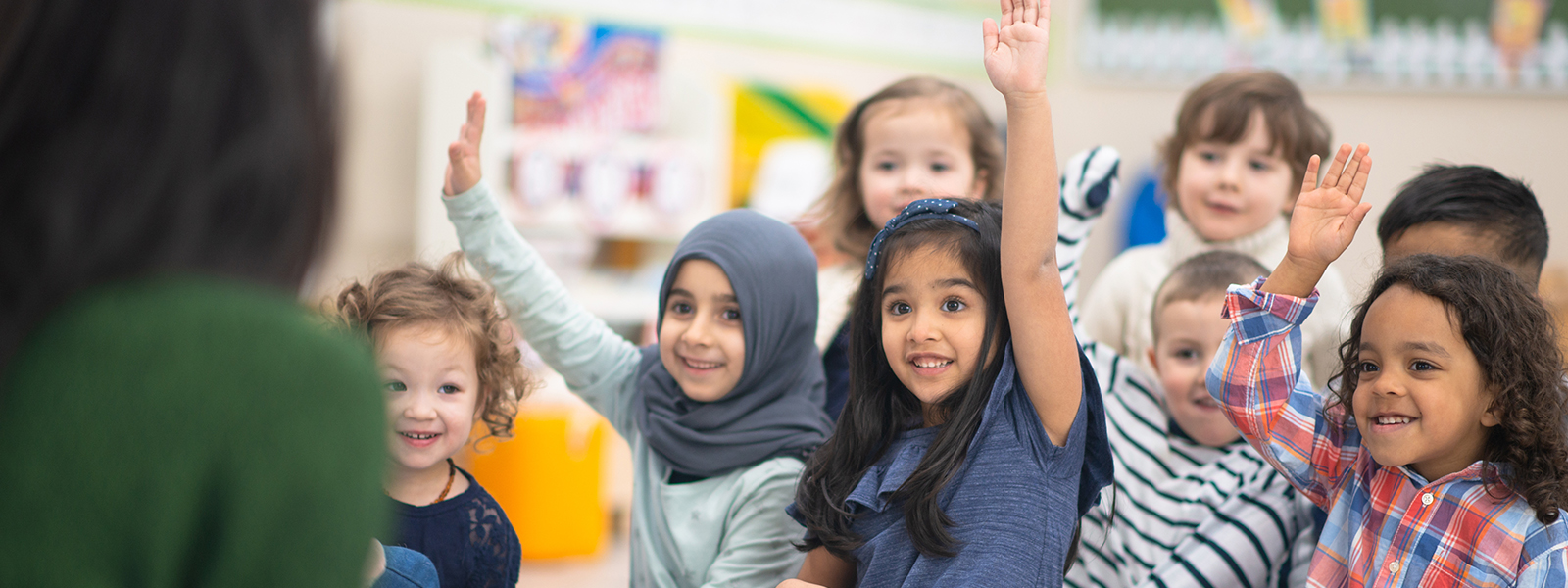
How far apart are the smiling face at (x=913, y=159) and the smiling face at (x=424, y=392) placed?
0.82 metres

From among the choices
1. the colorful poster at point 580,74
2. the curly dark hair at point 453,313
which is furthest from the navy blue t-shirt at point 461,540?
the colorful poster at point 580,74

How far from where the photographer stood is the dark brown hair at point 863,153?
204 cm

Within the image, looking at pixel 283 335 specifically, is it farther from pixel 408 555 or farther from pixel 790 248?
pixel 790 248

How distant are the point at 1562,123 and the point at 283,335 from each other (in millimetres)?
5369

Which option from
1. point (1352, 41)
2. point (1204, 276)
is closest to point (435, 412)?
point (1204, 276)

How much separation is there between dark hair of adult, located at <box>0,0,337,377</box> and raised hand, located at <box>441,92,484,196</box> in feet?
3.08

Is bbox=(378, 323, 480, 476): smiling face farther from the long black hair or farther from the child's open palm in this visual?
the child's open palm

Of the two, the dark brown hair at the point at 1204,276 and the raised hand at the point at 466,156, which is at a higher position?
the raised hand at the point at 466,156

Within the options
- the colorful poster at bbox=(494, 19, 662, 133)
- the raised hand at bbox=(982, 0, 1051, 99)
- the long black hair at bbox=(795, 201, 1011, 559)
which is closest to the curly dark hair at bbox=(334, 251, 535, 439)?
the long black hair at bbox=(795, 201, 1011, 559)

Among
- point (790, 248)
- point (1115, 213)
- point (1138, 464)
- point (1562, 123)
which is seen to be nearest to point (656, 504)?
point (790, 248)

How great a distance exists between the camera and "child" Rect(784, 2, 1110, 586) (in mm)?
1219

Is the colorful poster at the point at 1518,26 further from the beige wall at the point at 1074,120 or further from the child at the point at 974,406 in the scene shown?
the child at the point at 974,406

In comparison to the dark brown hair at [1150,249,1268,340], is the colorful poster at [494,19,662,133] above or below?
above

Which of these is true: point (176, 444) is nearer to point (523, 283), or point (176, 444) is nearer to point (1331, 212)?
point (523, 283)
